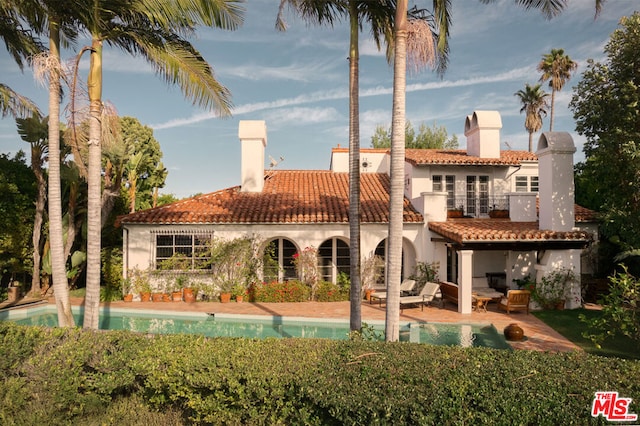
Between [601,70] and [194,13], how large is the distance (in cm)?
1169

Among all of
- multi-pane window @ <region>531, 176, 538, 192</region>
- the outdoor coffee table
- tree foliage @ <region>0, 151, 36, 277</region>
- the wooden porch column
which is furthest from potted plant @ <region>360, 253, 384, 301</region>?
tree foliage @ <region>0, 151, 36, 277</region>

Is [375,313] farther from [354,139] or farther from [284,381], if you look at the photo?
[284,381]

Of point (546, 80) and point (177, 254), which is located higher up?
point (546, 80)

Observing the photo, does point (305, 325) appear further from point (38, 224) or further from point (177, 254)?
point (38, 224)

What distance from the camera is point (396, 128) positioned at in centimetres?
784

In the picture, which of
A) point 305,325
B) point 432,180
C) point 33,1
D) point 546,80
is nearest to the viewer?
point 33,1

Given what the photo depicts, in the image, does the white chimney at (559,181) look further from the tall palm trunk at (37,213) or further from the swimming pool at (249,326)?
the tall palm trunk at (37,213)

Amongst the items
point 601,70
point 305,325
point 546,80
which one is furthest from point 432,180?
point 546,80

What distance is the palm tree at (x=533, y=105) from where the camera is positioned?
4069 centimetres

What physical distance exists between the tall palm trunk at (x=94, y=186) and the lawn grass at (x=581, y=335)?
36.3ft

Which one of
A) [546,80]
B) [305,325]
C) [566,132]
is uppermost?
[546,80]

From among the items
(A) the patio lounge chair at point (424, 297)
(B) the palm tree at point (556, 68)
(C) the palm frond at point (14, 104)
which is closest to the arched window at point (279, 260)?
(A) the patio lounge chair at point (424, 297)

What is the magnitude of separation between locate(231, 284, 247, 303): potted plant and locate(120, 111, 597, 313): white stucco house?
2.08 m

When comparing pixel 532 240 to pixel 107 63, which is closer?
pixel 107 63
